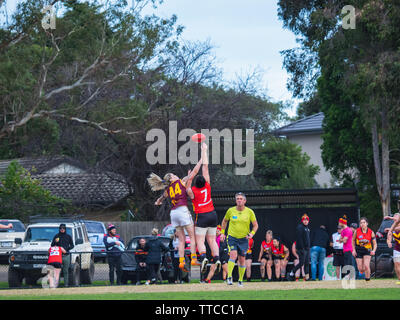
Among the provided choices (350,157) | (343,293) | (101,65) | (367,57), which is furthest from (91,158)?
(343,293)

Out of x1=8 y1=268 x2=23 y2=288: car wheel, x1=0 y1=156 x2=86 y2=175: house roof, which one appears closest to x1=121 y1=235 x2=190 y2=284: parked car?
x1=8 y1=268 x2=23 y2=288: car wheel

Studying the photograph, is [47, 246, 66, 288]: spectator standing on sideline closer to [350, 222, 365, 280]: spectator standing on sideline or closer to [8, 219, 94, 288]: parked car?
[8, 219, 94, 288]: parked car

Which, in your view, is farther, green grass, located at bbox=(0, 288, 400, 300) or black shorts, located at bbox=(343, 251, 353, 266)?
black shorts, located at bbox=(343, 251, 353, 266)

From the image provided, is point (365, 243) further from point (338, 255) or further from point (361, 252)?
point (338, 255)

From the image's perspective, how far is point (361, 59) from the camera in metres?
32.9

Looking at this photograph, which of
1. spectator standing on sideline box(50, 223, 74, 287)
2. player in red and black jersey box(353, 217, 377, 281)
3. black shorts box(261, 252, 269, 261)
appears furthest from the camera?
black shorts box(261, 252, 269, 261)

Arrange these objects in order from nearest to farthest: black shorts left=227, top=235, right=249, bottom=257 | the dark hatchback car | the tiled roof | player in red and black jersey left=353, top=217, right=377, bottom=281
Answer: black shorts left=227, top=235, right=249, bottom=257 < player in red and black jersey left=353, top=217, right=377, bottom=281 < the dark hatchback car < the tiled roof

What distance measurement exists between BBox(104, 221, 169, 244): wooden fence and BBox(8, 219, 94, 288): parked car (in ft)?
51.8

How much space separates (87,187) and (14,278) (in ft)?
74.2

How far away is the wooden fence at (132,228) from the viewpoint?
39.7 meters

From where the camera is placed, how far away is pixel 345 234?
2098 centimetres

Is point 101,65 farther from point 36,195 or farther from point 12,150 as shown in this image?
point 12,150

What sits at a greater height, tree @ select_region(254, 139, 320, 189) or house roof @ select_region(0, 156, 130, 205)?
tree @ select_region(254, 139, 320, 189)

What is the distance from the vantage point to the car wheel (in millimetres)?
22219
